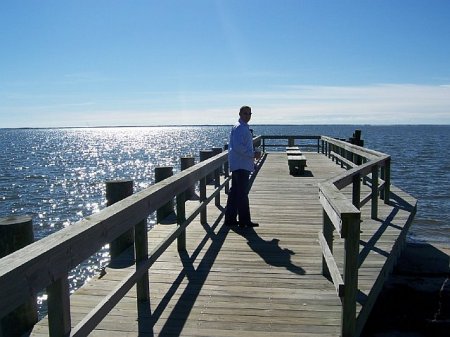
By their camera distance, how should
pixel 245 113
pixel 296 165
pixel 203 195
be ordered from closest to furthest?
pixel 245 113, pixel 203 195, pixel 296 165

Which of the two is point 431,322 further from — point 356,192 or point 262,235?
point 262,235

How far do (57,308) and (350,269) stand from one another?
6.70ft

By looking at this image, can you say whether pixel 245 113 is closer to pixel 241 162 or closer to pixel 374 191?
pixel 241 162

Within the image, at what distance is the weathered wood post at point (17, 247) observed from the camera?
335cm

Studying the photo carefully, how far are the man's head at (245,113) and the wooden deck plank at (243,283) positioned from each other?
169cm

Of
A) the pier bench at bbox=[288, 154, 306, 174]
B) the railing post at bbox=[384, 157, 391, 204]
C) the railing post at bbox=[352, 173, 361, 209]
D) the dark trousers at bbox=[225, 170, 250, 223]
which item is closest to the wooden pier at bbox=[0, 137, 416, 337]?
the railing post at bbox=[352, 173, 361, 209]

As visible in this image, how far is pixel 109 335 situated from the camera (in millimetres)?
3566

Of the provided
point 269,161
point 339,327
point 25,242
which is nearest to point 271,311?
point 339,327

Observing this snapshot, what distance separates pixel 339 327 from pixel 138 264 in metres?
1.72

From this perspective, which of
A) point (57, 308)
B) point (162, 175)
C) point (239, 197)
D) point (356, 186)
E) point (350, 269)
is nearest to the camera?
point (57, 308)

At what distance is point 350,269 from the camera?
3.34m

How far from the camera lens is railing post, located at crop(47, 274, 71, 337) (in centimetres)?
233

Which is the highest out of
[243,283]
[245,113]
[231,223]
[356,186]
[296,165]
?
[245,113]

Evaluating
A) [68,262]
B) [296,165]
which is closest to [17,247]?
[68,262]
